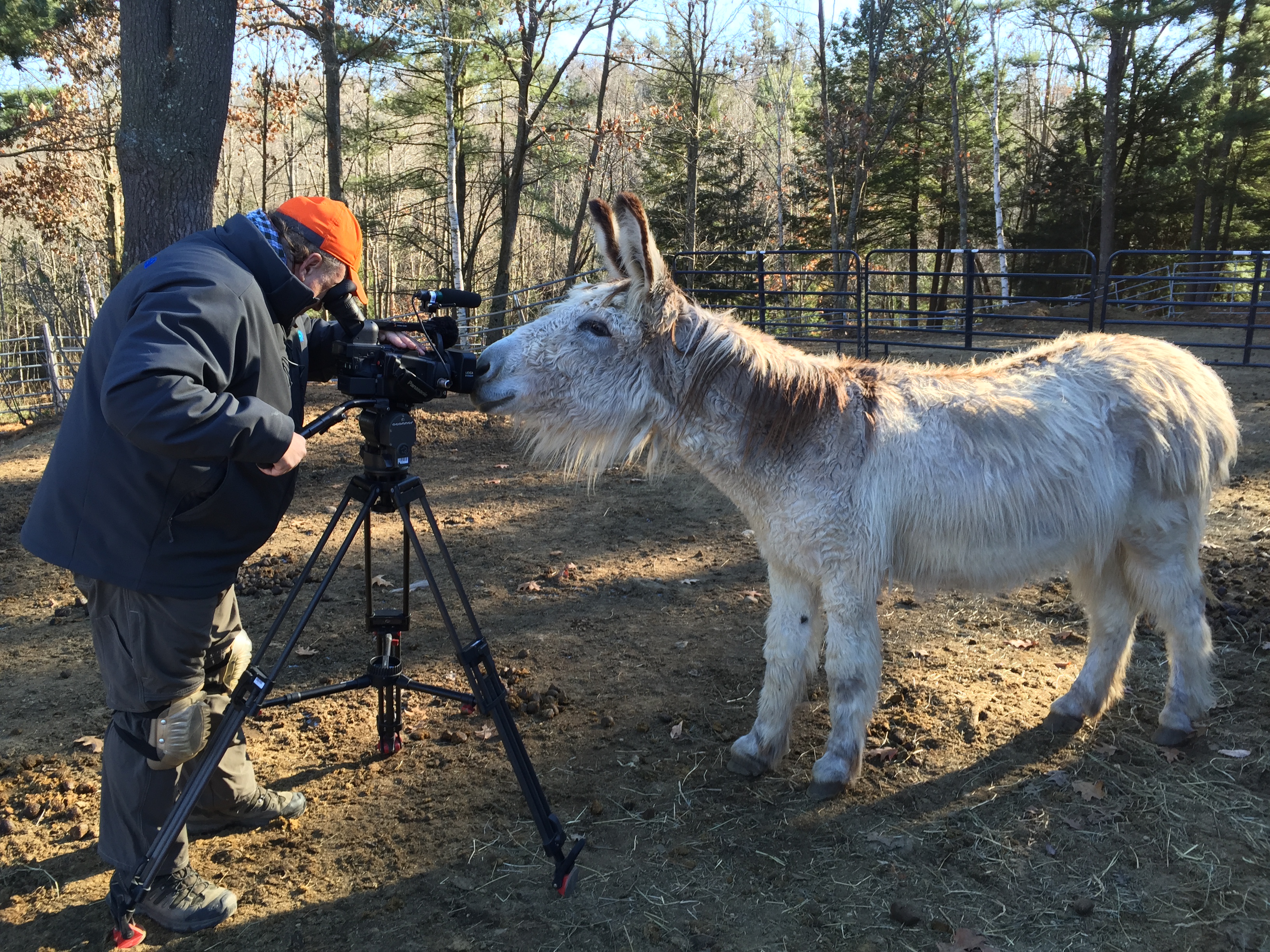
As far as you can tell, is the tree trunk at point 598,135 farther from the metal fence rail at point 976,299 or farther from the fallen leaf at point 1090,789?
the fallen leaf at point 1090,789

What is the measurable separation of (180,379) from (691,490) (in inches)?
211

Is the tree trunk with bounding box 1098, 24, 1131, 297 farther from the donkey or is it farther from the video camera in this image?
the video camera

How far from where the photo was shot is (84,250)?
59.1 ft

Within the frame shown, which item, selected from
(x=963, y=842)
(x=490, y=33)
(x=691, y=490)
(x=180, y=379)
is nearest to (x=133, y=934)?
(x=180, y=379)

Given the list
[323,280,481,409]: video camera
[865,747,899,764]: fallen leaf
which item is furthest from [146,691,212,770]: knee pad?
[865,747,899,764]: fallen leaf

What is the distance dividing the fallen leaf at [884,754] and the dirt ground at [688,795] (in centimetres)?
2

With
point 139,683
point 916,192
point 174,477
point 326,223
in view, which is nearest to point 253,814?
point 139,683

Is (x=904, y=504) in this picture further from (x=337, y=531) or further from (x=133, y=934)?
(x=337, y=531)

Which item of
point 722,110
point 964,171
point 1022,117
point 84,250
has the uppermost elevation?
point 1022,117

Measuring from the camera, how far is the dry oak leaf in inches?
93.9

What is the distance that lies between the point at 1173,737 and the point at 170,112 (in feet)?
22.0

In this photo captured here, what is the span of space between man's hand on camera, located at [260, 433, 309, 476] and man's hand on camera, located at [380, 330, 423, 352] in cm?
57

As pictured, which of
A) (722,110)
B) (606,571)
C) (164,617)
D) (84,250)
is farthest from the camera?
(722,110)

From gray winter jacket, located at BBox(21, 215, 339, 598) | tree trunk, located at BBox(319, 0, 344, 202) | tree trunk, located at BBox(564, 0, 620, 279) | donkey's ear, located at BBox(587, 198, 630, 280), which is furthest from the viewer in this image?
tree trunk, located at BBox(564, 0, 620, 279)
